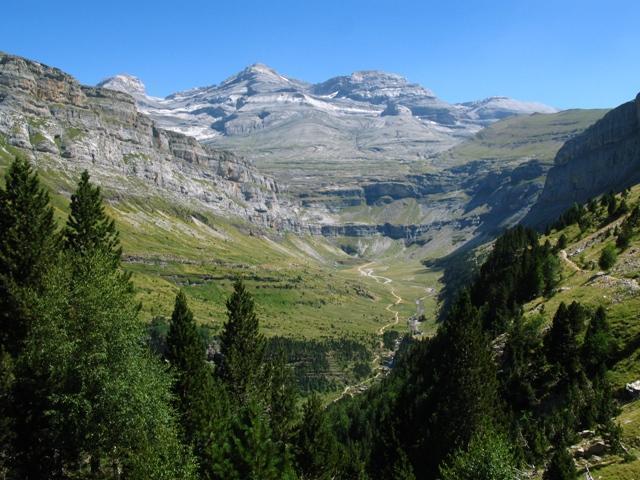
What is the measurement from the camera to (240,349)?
6575 cm

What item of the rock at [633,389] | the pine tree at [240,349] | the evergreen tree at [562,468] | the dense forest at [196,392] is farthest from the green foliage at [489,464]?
the pine tree at [240,349]

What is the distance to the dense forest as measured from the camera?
1437 inches

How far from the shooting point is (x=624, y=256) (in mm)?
76062

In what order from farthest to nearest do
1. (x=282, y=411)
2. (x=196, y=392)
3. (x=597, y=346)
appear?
(x=282, y=411) < (x=597, y=346) < (x=196, y=392)

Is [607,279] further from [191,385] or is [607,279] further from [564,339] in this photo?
[191,385]

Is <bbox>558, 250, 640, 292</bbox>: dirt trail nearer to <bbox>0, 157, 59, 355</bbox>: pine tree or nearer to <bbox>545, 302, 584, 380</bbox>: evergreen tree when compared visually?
<bbox>545, 302, 584, 380</bbox>: evergreen tree

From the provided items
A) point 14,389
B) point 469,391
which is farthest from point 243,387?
point 14,389

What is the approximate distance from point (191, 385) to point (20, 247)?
19702 mm

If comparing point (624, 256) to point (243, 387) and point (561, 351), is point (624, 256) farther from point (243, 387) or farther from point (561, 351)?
point (243, 387)

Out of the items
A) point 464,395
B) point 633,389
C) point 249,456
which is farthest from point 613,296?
point 249,456

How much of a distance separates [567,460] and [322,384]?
151354mm

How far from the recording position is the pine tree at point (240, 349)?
64.3 m

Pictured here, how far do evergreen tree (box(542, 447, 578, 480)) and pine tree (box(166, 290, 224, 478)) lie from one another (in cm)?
2646

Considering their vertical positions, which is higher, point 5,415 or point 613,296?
point 613,296
